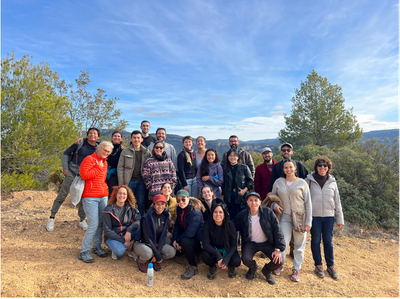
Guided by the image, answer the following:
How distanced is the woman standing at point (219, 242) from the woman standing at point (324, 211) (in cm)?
150

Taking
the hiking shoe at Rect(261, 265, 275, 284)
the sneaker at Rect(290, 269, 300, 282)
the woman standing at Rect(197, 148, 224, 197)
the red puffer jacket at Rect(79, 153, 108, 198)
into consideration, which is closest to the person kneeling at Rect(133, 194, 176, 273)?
the red puffer jacket at Rect(79, 153, 108, 198)

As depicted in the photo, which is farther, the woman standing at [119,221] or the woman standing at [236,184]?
the woman standing at [236,184]

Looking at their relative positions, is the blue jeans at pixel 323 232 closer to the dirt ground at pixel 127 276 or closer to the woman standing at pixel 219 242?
the dirt ground at pixel 127 276

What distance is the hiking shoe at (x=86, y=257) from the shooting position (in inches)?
147

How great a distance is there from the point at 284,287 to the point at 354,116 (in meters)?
16.3

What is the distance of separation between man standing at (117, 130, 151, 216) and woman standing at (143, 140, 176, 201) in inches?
9.6

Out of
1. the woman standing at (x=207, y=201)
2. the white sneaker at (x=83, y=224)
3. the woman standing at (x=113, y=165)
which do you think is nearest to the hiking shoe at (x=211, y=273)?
the woman standing at (x=207, y=201)

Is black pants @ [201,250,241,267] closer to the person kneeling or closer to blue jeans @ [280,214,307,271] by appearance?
the person kneeling

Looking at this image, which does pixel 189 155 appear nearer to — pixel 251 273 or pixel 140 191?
pixel 140 191

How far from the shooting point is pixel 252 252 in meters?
3.68

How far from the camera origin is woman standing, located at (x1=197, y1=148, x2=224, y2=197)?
182 inches

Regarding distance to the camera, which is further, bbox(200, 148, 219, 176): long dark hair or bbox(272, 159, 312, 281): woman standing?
bbox(200, 148, 219, 176): long dark hair

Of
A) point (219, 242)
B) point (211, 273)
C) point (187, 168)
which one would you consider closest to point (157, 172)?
point (187, 168)

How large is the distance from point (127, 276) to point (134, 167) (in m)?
1.99
